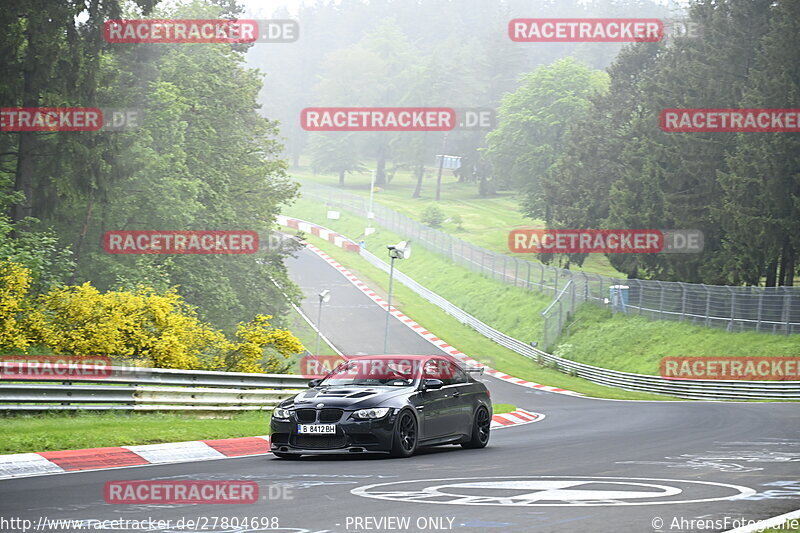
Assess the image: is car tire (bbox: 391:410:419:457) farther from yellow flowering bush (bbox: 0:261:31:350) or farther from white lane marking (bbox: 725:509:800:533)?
yellow flowering bush (bbox: 0:261:31:350)

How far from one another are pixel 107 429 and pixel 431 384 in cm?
466

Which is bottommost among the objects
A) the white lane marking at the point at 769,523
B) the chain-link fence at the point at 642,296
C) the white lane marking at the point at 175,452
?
the white lane marking at the point at 175,452

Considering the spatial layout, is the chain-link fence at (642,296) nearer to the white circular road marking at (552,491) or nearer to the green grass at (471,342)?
the green grass at (471,342)

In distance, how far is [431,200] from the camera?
13675 cm

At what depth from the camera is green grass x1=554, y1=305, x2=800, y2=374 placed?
43.9 m

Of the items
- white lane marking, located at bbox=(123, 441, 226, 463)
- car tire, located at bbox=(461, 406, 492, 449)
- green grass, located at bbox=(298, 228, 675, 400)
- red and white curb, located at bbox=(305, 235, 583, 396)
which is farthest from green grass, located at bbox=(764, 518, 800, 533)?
red and white curb, located at bbox=(305, 235, 583, 396)

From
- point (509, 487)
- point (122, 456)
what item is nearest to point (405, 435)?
point (122, 456)

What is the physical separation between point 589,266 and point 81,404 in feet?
228

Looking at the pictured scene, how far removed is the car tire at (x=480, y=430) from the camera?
16.8m

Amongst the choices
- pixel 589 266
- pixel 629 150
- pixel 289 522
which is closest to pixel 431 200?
pixel 589 266

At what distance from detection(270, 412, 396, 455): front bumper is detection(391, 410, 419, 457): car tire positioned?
97 millimetres

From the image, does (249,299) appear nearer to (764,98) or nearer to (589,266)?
(764,98)

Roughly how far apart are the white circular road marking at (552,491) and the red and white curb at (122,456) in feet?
12.3

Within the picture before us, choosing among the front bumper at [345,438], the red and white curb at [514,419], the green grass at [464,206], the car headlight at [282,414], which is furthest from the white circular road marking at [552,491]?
the green grass at [464,206]
